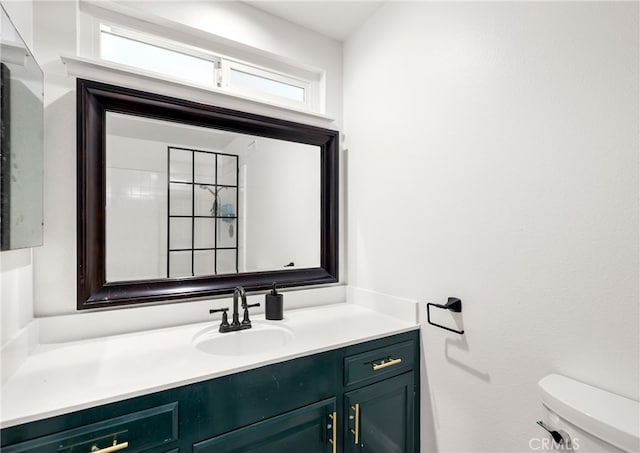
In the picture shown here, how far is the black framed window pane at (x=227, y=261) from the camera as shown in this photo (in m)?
1.63

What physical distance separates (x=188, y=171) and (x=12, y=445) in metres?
1.14

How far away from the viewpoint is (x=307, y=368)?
1201 millimetres

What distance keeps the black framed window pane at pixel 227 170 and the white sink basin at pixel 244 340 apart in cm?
75

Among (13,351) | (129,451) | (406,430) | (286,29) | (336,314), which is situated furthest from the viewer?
(286,29)

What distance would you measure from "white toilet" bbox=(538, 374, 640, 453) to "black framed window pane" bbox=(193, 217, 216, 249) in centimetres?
149

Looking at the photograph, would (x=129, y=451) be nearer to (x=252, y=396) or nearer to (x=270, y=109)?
(x=252, y=396)

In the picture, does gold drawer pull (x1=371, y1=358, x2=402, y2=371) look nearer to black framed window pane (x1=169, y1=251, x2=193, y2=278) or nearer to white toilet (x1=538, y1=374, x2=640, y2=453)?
white toilet (x1=538, y1=374, x2=640, y2=453)

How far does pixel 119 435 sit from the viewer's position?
0.88 meters

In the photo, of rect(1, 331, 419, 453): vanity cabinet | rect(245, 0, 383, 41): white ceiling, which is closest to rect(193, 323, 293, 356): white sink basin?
rect(1, 331, 419, 453): vanity cabinet

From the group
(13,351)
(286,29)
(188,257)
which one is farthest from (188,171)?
(286,29)

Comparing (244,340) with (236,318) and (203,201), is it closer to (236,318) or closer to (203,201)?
(236,318)

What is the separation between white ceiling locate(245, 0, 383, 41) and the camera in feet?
5.65

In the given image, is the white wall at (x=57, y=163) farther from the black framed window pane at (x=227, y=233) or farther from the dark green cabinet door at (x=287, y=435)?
the dark green cabinet door at (x=287, y=435)

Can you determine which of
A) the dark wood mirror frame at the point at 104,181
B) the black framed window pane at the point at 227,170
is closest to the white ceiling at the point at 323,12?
the dark wood mirror frame at the point at 104,181
